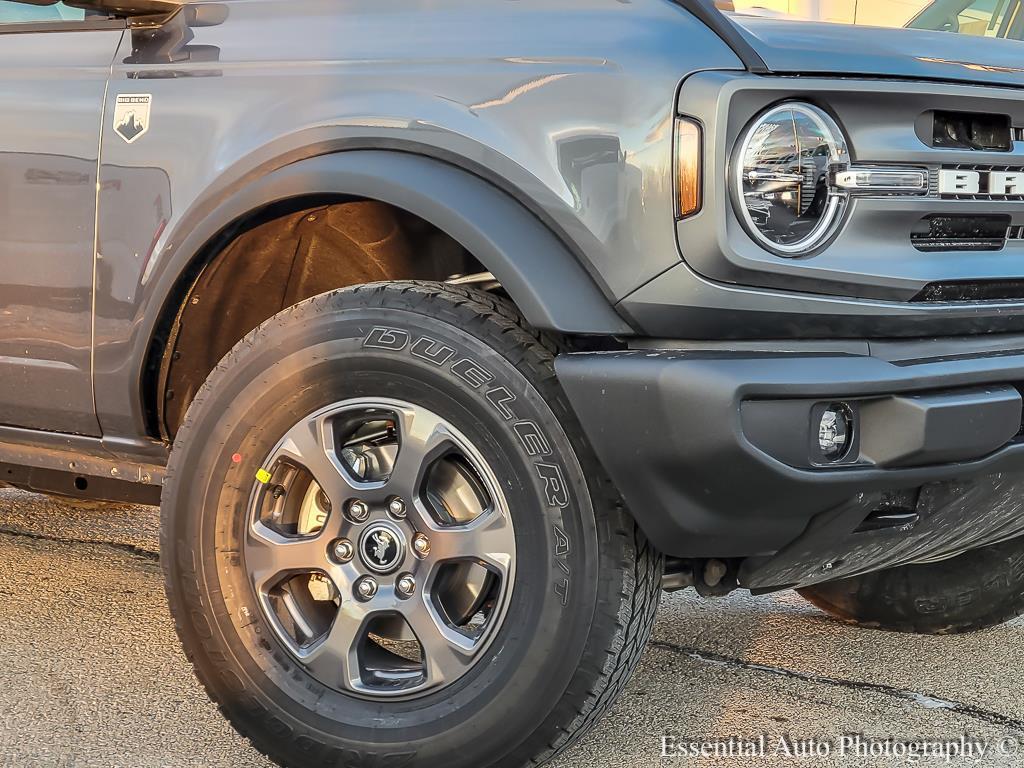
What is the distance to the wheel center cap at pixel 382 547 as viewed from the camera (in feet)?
7.32

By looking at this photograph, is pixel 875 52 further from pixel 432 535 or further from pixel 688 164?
pixel 432 535

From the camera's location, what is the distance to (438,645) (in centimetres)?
220

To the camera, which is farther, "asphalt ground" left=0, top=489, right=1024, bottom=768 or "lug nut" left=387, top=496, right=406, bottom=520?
"asphalt ground" left=0, top=489, right=1024, bottom=768

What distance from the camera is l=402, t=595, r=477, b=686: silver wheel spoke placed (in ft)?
7.16

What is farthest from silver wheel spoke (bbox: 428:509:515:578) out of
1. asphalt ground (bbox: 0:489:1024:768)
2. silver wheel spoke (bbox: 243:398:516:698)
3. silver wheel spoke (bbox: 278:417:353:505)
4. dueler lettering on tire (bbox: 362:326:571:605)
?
asphalt ground (bbox: 0:489:1024:768)

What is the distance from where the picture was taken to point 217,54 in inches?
Result: 96.4

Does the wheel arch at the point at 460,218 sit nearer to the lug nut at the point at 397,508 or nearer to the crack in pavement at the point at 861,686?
the lug nut at the point at 397,508

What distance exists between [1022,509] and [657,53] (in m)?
1.12

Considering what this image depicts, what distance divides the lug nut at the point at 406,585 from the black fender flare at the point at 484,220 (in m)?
0.54

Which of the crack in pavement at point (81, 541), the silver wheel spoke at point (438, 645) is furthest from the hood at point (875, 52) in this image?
the crack in pavement at point (81, 541)

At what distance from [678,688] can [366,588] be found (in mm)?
932

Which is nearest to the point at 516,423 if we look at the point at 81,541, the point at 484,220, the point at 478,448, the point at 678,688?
the point at 478,448

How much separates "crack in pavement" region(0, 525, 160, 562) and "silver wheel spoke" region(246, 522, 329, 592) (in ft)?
5.52

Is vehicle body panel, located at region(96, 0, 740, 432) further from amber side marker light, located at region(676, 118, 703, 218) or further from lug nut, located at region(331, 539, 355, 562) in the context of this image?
lug nut, located at region(331, 539, 355, 562)
